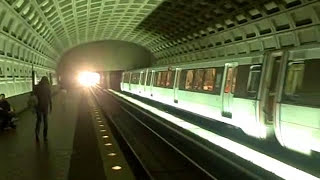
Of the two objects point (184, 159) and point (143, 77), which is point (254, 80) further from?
point (143, 77)

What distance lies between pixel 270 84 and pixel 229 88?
4.32 metres

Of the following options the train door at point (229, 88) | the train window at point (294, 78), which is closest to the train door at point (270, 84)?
the train window at point (294, 78)

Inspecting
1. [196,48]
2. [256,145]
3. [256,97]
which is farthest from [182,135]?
[196,48]

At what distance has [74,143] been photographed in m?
15.2

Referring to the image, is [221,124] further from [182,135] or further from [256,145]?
[256,145]

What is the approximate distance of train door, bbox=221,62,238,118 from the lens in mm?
16328

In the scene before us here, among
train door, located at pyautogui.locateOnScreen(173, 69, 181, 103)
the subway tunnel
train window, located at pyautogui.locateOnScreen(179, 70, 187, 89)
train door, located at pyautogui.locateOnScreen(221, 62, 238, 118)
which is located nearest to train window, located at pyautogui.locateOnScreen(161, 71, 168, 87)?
the subway tunnel

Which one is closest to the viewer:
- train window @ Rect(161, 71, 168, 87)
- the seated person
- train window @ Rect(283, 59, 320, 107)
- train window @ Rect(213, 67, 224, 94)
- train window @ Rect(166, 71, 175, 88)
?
train window @ Rect(283, 59, 320, 107)

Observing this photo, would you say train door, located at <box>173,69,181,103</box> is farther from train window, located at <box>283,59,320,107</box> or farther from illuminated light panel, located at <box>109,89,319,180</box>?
train window, located at <box>283,59,320,107</box>

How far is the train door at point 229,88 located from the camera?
16.3 meters

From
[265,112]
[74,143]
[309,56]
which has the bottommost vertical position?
[74,143]

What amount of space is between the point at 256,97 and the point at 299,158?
6.61 ft

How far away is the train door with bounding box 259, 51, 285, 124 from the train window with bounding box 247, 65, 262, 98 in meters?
0.67

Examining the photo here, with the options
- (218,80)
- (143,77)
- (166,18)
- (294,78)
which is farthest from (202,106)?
(166,18)
